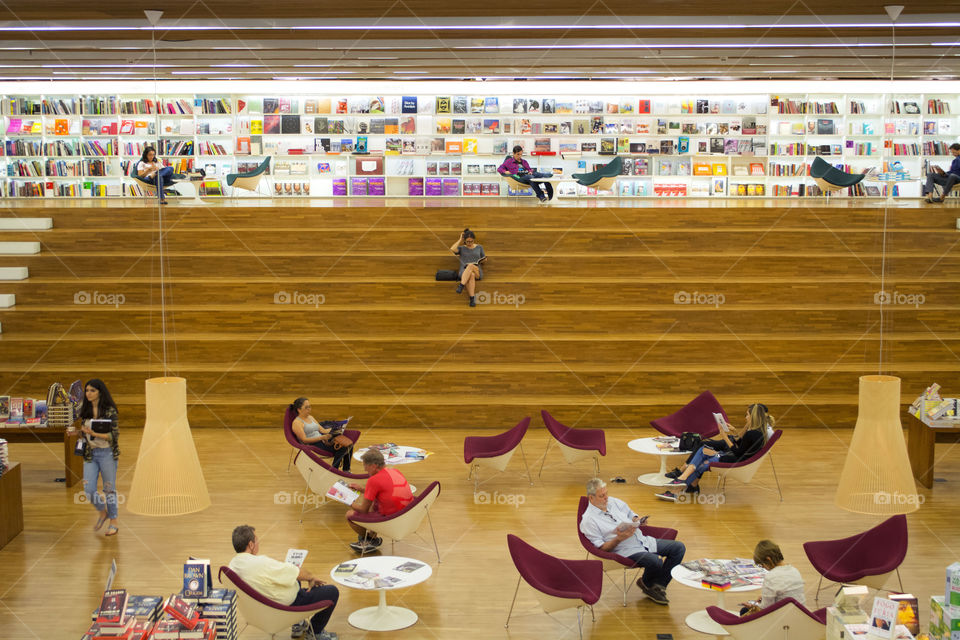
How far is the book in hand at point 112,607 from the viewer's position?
5.22 metres

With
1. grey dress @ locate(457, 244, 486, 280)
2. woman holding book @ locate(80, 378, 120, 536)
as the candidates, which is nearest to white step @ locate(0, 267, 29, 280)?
woman holding book @ locate(80, 378, 120, 536)

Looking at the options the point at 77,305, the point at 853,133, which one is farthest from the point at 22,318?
the point at 853,133

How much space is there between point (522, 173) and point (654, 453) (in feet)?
21.2

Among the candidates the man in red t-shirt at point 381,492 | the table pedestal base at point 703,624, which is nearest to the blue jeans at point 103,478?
the man in red t-shirt at point 381,492

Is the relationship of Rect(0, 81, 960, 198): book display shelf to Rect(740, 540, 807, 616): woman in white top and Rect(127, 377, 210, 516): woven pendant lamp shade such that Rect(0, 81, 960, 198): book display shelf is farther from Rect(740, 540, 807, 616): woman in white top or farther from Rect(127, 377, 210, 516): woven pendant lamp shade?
Rect(740, 540, 807, 616): woman in white top

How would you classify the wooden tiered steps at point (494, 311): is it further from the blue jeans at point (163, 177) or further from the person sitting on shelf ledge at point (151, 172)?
the person sitting on shelf ledge at point (151, 172)

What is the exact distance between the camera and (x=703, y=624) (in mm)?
6031

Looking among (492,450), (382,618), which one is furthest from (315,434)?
(382,618)

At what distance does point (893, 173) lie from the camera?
17.0m

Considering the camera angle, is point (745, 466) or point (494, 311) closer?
point (745, 466)

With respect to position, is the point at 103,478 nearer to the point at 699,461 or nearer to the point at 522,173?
the point at 699,461

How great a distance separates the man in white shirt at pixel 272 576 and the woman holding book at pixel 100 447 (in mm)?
2493

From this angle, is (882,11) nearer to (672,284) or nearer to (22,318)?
(672,284)

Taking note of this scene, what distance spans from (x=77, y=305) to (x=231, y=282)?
1.91 metres
